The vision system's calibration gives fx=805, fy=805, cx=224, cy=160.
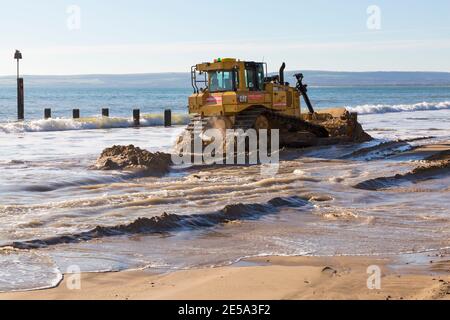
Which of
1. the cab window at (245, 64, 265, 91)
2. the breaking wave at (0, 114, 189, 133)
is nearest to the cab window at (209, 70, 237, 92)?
the cab window at (245, 64, 265, 91)

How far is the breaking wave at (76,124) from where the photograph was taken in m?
39.4

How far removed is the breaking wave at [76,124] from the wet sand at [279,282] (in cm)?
3131

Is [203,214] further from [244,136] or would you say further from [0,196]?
[244,136]

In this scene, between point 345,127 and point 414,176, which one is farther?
point 345,127

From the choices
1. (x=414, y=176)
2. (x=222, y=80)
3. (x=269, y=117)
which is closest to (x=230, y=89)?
(x=222, y=80)

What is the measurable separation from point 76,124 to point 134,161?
2390 centimetres

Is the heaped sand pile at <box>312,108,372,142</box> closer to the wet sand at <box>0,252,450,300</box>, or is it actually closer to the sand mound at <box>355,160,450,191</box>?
the sand mound at <box>355,160,450,191</box>

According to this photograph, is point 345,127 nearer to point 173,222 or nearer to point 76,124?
point 173,222

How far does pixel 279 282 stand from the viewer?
8023mm

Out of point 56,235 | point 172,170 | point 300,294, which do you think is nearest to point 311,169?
point 172,170

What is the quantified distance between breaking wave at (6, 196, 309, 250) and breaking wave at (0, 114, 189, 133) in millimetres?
27296

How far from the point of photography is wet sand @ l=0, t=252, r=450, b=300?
297 inches

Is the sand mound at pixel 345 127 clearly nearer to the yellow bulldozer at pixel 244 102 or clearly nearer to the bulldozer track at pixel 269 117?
the bulldozer track at pixel 269 117

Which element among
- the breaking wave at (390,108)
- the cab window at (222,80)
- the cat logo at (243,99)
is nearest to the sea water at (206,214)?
the cat logo at (243,99)
